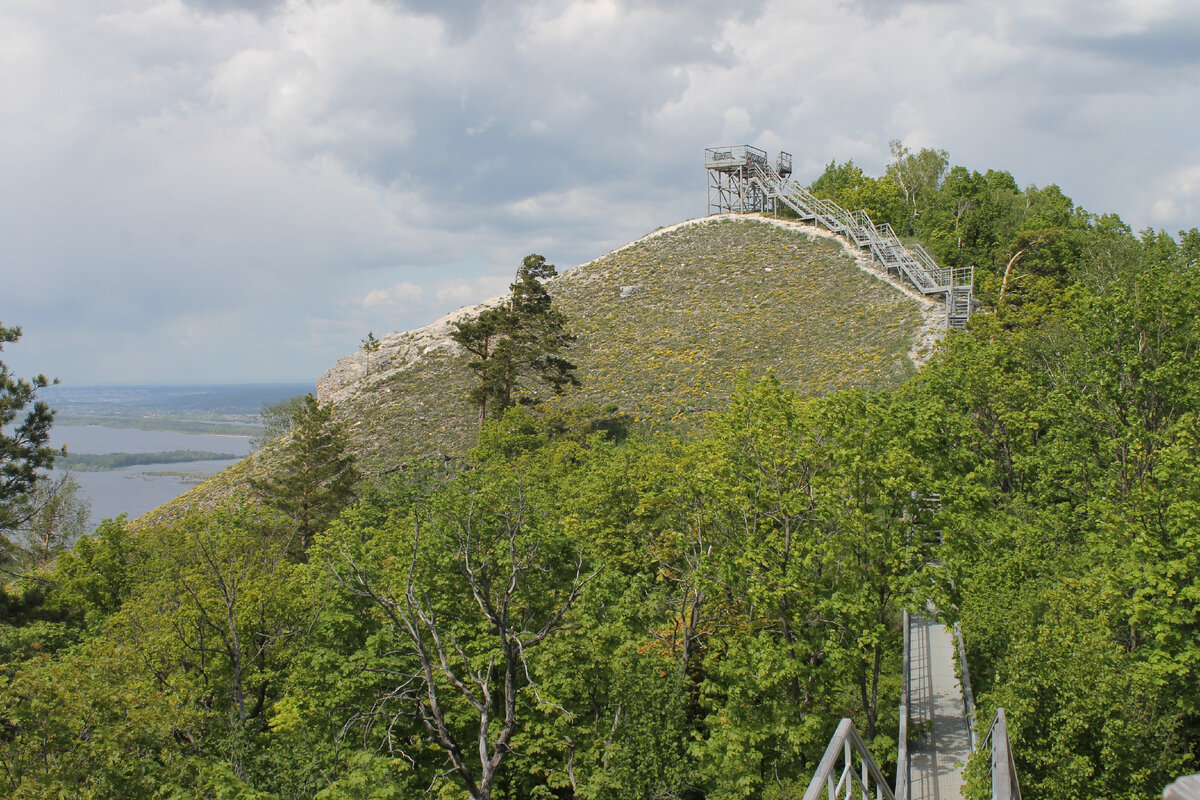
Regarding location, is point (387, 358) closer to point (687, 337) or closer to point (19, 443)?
point (687, 337)

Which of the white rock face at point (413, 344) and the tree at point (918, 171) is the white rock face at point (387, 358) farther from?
the tree at point (918, 171)

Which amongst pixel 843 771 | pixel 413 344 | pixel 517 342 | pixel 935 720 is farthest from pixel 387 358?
pixel 843 771

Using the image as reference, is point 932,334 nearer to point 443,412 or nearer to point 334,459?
point 443,412

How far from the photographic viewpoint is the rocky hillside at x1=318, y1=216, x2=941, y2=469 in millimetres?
45469

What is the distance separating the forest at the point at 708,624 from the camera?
12.9m

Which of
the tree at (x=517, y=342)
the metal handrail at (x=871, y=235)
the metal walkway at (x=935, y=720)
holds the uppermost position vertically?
the metal handrail at (x=871, y=235)

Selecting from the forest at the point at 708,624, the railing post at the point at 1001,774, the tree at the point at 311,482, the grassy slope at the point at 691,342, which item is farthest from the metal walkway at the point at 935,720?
the tree at the point at 311,482

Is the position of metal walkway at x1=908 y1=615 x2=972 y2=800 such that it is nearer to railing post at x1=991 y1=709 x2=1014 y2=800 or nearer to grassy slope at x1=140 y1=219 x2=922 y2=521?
railing post at x1=991 y1=709 x2=1014 y2=800

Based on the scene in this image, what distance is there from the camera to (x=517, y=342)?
41.9 metres

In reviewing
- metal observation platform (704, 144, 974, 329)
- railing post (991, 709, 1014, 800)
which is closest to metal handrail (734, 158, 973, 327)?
metal observation platform (704, 144, 974, 329)

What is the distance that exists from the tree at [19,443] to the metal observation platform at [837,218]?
4408 centimetres

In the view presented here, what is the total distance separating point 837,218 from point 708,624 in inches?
1981

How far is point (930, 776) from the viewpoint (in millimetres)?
16219

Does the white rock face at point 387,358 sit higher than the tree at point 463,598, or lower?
higher
